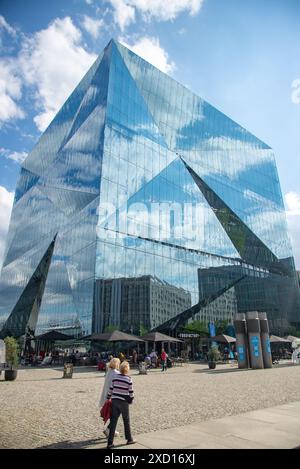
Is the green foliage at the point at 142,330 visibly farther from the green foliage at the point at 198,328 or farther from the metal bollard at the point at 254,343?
the metal bollard at the point at 254,343

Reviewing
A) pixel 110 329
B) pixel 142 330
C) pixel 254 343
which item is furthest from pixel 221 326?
pixel 254 343

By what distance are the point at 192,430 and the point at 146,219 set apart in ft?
133

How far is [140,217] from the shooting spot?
46.5 m

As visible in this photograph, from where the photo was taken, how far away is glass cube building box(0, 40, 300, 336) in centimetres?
4322

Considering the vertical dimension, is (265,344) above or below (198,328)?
below

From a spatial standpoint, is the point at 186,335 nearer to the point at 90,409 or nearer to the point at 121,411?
the point at 90,409

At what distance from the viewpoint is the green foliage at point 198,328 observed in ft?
164

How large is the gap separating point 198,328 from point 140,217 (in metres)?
18.5

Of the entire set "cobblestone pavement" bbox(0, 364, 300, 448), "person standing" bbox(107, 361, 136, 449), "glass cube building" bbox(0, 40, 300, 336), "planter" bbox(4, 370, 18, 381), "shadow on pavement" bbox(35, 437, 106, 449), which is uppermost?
"glass cube building" bbox(0, 40, 300, 336)

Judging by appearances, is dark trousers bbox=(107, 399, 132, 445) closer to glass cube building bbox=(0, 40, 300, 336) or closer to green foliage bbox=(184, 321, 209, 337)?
glass cube building bbox=(0, 40, 300, 336)

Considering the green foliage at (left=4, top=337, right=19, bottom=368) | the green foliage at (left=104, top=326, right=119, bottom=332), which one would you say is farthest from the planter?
the green foliage at (left=104, top=326, right=119, bottom=332)

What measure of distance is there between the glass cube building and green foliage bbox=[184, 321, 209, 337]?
113 cm

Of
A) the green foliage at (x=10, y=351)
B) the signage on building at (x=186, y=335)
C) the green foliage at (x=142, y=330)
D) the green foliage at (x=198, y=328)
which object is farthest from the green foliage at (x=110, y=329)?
the green foliage at (x=10, y=351)

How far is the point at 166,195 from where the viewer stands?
51.7 m
